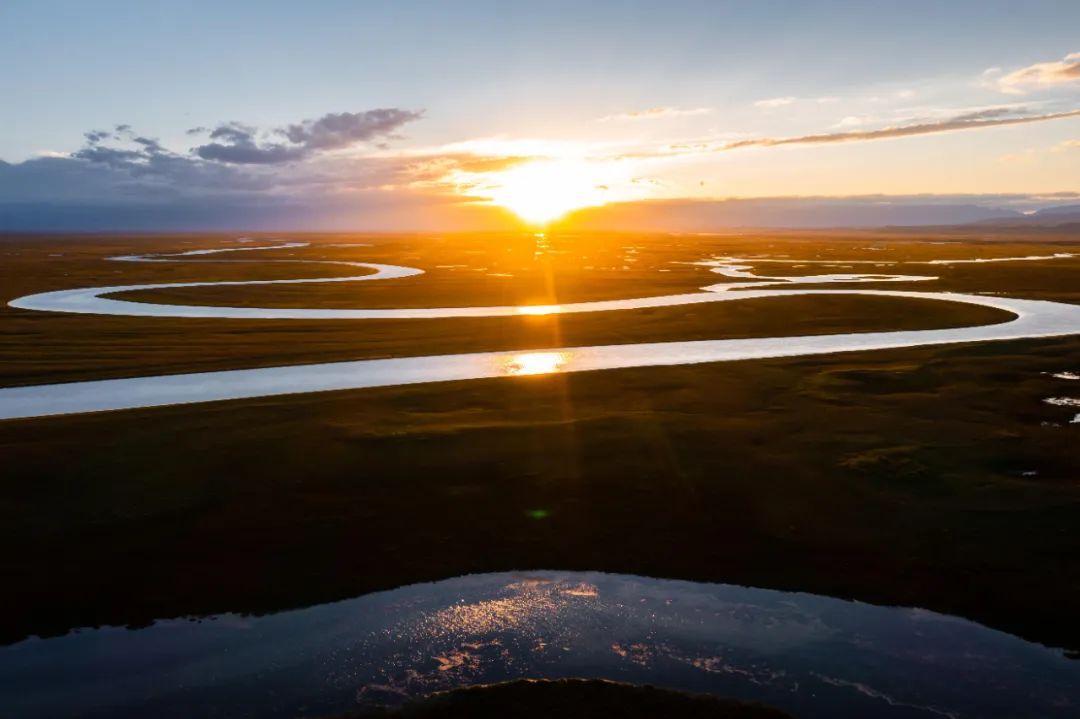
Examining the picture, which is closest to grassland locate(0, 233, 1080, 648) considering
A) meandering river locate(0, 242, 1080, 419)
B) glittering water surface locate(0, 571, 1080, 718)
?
glittering water surface locate(0, 571, 1080, 718)

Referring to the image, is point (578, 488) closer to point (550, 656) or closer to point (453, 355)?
point (550, 656)

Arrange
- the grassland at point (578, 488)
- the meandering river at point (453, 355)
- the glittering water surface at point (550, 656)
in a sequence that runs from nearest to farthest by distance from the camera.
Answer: the glittering water surface at point (550, 656)
the grassland at point (578, 488)
the meandering river at point (453, 355)

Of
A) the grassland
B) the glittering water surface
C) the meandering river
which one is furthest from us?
the meandering river

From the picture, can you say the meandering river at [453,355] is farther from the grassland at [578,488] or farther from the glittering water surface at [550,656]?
the glittering water surface at [550,656]

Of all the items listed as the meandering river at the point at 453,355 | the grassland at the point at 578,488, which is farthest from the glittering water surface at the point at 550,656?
the meandering river at the point at 453,355

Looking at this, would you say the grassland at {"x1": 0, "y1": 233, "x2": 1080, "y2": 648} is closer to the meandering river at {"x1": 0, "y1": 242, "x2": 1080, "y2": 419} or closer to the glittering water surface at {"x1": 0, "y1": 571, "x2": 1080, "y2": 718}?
the glittering water surface at {"x1": 0, "y1": 571, "x2": 1080, "y2": 718}

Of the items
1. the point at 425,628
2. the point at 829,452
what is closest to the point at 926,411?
the point at 829,452
